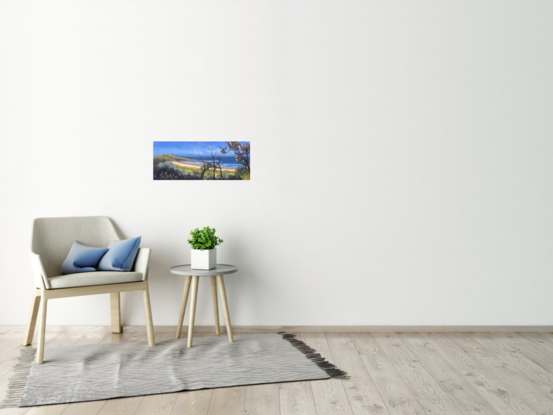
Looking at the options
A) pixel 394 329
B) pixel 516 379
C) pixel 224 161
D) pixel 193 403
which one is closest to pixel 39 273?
pixel 193 403

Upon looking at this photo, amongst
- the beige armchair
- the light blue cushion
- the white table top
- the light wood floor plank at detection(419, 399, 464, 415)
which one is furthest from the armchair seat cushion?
the light wood floor plank at detection(419, 399, 464, 415)

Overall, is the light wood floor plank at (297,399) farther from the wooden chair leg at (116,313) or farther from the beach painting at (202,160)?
the beach painting at (202,160)

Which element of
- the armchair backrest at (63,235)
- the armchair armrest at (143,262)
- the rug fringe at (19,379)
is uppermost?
the armchair backrest at (63,235)

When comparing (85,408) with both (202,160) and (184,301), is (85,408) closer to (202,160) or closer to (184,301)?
(184,301)

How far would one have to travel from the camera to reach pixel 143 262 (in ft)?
10.7

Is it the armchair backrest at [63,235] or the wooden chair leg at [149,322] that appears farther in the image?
the armchair backrest at [63,235]

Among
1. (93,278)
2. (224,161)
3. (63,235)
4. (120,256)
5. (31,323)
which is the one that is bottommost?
(31,323)

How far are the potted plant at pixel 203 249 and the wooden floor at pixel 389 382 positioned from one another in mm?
617

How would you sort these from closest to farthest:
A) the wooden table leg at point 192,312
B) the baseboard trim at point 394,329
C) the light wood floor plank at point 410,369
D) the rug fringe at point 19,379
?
1. the rug fringe at point 19,379
2. the light wood floor plank at point 410,369
3. the wooden table leg at point 192,312
4. the baseboard trim at point 394,329

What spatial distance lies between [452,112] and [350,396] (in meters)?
2.32

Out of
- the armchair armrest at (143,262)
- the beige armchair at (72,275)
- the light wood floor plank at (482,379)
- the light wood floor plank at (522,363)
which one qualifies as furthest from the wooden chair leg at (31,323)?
the light wood floor plank at (522,363)

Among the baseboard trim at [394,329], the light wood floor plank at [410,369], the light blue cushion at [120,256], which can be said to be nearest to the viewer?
the light wood floor plank at [410,369]

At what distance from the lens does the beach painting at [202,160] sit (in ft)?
11.9

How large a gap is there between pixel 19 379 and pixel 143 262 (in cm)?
100
